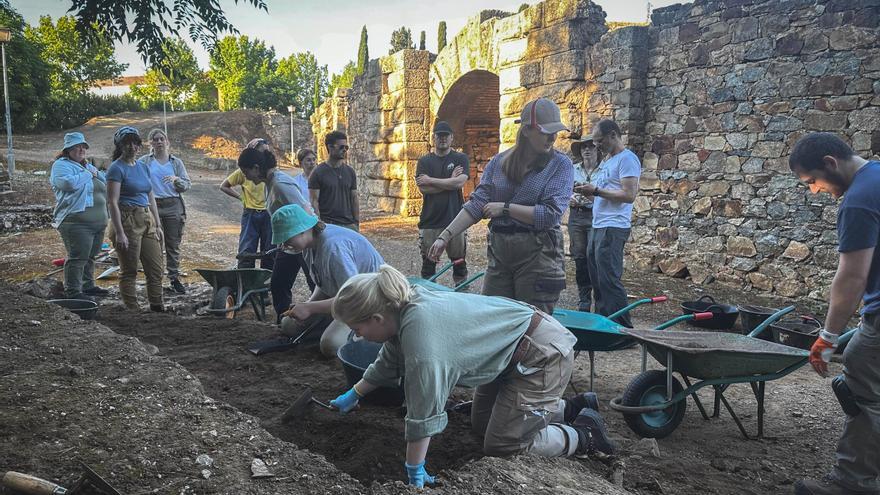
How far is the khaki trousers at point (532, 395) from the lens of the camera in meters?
2.59

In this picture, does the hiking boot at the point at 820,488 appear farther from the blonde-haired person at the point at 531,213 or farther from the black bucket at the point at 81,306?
the black bucket at the point at 81,306

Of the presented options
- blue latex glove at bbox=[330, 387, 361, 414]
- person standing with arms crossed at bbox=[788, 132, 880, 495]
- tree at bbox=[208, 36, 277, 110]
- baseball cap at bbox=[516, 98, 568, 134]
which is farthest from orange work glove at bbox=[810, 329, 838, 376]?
tree at bbox=[208, 36, 277, 110]

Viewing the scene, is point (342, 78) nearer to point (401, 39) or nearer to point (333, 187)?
point (401, 39)

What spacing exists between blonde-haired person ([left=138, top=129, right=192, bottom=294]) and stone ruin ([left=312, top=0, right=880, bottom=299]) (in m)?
5.15

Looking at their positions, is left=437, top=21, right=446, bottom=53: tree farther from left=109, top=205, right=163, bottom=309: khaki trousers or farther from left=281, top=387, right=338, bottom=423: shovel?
left=281, top=387, right=338, bottom=423: shovel

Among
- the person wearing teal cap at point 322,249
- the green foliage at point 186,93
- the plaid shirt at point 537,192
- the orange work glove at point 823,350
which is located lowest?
the orange work glove at point 823,350

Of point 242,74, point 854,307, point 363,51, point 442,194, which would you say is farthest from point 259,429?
point 242,74

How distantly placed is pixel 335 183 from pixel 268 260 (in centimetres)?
109

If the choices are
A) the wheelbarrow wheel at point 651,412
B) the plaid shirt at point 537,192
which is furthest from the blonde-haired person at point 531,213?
the wheelbarrow wheel at point 651,412

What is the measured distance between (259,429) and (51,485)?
2.73 feet

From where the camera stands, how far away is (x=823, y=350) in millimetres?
2730

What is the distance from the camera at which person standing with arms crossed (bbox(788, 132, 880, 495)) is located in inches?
102

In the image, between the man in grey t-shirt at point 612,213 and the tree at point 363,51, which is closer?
the man in grey t-shirt at point 612,213

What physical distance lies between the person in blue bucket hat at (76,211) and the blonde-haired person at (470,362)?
12.3 ft
